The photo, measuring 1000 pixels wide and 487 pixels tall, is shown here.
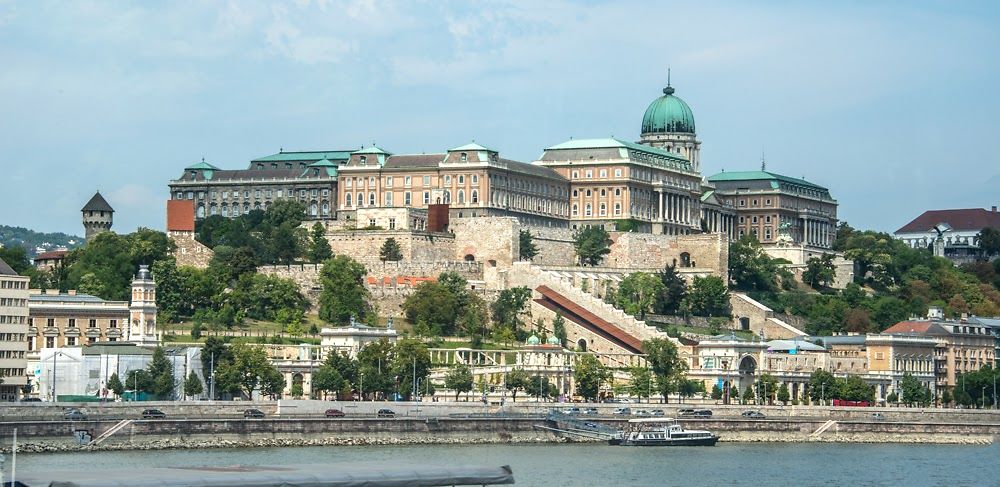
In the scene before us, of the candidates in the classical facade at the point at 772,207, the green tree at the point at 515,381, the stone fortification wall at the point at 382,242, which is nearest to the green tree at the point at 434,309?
the stone fortification wall at the point at 382,242

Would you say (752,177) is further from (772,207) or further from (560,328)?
(560,328)

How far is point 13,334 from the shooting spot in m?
109

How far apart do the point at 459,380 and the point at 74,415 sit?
2940 centimetres

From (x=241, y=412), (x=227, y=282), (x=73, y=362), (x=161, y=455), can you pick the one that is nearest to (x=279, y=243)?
(x=227, y=282)

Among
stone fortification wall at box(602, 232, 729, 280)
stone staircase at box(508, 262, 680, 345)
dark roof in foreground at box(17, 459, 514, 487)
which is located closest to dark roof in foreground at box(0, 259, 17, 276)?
stone staircase at box(508, 262, 680, 345)

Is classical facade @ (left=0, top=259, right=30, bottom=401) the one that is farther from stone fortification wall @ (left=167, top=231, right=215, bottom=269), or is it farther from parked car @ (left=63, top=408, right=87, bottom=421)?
stone fortification wall @ (left=167, top=231, right=215, bottom=269)

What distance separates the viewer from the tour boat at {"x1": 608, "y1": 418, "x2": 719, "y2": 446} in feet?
355

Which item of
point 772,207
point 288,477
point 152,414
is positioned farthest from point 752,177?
point 288,477

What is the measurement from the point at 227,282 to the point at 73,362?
89.5ft

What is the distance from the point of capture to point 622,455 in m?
101

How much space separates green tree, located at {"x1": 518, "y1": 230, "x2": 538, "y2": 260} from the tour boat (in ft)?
150

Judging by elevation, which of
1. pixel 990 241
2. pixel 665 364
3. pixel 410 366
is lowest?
pixel 410 366

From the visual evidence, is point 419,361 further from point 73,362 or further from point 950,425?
point 950,425

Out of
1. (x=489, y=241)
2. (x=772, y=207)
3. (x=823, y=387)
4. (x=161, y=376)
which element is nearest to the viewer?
(x=161, y=376)
